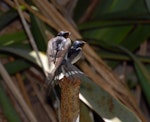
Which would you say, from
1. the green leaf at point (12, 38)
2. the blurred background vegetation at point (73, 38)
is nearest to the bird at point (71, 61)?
the blurred background vegetation at point (73, 38)

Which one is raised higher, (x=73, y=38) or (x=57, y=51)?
(x=57, y=51)

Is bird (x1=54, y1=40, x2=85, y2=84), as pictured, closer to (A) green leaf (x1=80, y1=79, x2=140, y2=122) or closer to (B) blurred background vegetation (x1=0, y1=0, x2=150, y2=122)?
(A) green leaf (x1=80, y1=79, x2=140, y2=122)

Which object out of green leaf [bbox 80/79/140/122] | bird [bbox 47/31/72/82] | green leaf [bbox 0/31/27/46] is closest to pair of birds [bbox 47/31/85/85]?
bird [bbox 47/31/72/82]

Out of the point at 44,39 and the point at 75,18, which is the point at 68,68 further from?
the point at 75,18

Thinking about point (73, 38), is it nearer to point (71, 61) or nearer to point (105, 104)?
point (105, 104)

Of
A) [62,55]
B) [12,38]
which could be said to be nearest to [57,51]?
[62,55]

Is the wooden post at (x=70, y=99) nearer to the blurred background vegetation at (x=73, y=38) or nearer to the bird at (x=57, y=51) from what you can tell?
the bird at (x=57, y=51)
